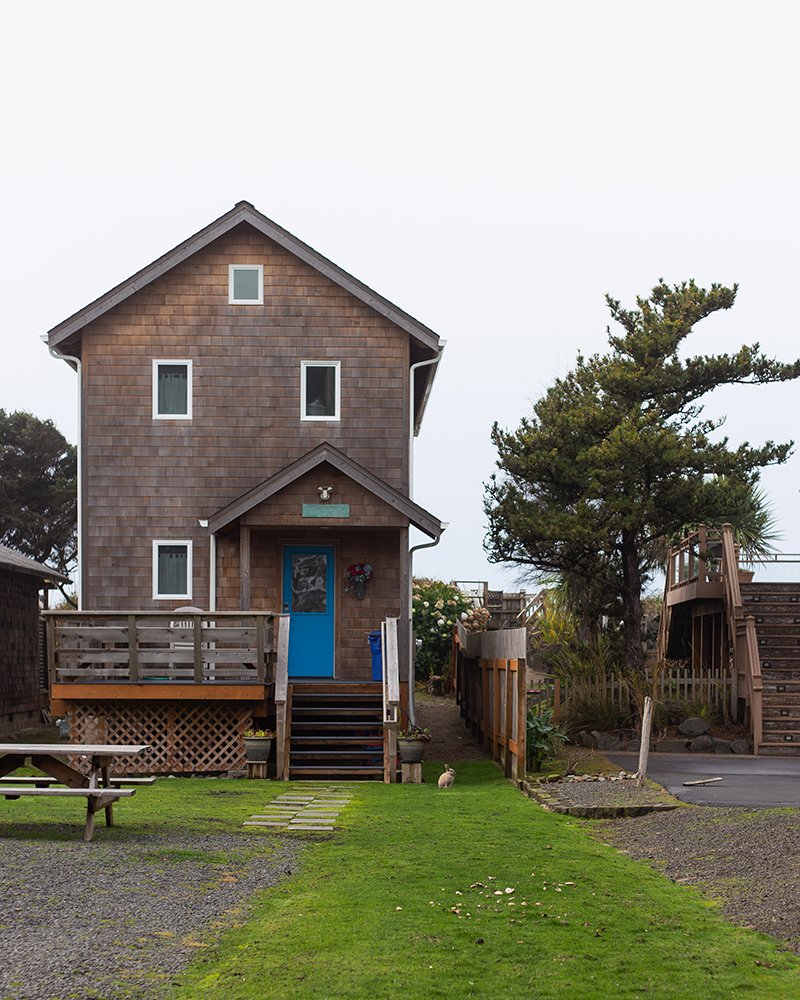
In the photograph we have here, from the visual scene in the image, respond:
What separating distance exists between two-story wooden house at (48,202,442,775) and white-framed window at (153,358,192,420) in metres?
0.02

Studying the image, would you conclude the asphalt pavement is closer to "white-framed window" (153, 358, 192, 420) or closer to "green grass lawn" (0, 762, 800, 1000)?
"green grass lawn" (0, 762, 800, 1000)

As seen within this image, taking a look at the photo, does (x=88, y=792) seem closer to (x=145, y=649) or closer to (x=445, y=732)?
(x=145, y=649)

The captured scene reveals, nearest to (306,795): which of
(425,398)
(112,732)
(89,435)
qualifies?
(112,732)

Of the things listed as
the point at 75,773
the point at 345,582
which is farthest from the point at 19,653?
the point at 75,773

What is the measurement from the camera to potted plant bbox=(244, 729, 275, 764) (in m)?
17.9

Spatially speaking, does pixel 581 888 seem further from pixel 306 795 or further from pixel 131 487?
pixel 131 487

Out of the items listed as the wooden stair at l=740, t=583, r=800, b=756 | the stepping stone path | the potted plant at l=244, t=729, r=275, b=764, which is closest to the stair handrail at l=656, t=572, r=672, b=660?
the wooden stair at l=740, t=583, r=800, b=756

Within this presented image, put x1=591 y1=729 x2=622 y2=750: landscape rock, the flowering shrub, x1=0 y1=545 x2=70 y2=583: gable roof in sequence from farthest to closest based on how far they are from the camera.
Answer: the flowering shrub < x1=0 y1=545 x2=70 y2=583: gable roof < x1=591 y1=729 x2=622 y2=750: landscape rock

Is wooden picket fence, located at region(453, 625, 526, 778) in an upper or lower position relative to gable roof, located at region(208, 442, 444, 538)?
lower

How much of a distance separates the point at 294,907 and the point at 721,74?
58.8ft

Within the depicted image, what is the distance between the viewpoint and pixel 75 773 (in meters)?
12.1

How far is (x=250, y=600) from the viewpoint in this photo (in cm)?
2147

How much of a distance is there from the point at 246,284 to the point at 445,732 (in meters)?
9.48

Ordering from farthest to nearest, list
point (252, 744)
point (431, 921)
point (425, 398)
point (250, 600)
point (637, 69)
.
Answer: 1. point (425, 398)
2. point (637, 69)
3. point (250, 600)
4. point (252, 744)
5. point (431, 921)
